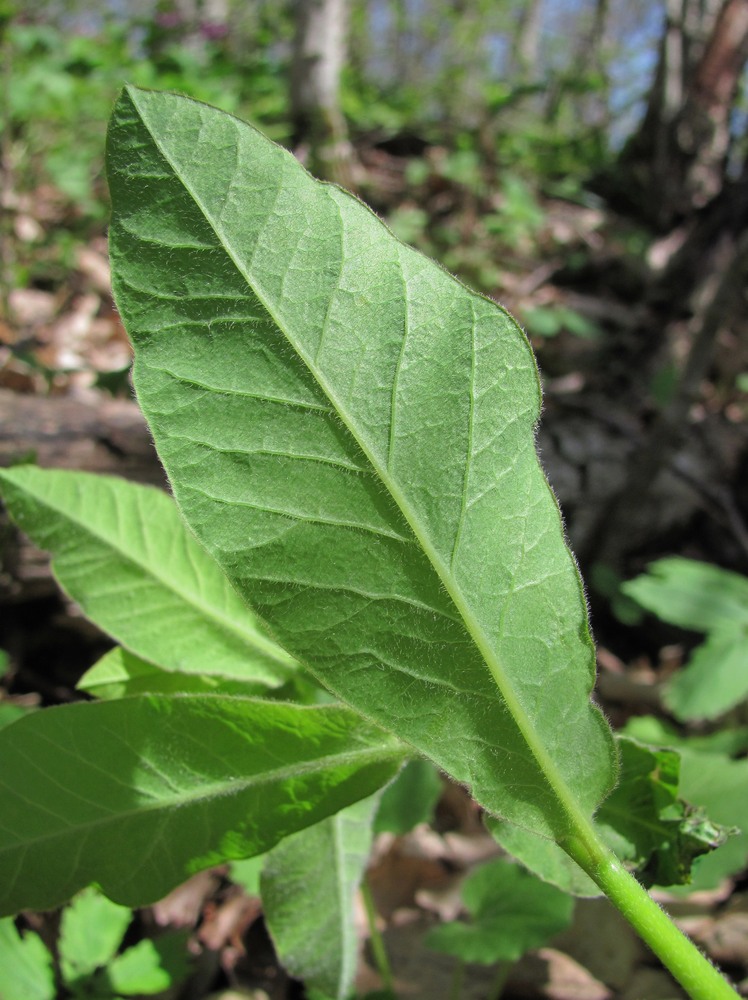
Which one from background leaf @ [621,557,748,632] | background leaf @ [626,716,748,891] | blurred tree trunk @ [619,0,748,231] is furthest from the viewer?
blurred tree trunk @ [619,0,748,231]

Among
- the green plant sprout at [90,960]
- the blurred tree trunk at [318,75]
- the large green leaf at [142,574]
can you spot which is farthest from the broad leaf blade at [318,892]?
the blurred tree trunk at [318,75]

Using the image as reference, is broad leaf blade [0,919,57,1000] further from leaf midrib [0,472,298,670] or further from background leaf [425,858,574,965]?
leaf midrib [0,472,298,670]

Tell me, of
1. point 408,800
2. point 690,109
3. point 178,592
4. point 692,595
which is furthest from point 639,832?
point 690,109

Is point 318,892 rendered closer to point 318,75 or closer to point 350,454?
point 350,454

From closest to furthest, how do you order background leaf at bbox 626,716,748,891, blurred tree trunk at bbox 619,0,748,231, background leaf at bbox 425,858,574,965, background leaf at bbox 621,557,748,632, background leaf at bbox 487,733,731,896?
background leaf at bbox 487,733,731,896 → background leaf at bbox 626,716,748,891 → background leaf at bbox 425,858,574,965 → background leaf at bbox 621,557,748,632 → blurred tree trunk at bbox 619,0,748,231

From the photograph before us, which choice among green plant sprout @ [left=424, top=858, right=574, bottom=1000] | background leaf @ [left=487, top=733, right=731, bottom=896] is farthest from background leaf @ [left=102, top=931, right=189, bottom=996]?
background leaf @ [left=487, top=733, right=731, bottom=896]
